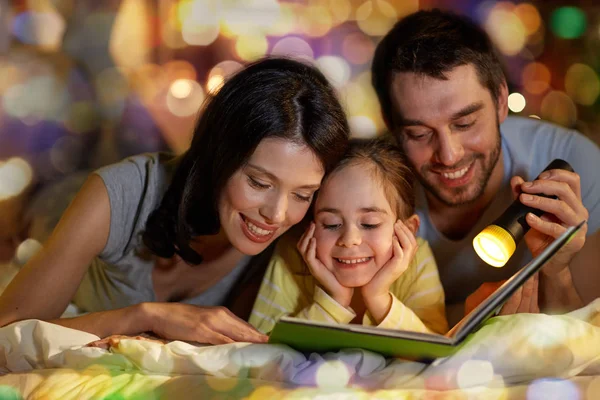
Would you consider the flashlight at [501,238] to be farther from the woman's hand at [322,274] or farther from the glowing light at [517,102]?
the glowing light at [517,102]

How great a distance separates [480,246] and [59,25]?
66.3 inches

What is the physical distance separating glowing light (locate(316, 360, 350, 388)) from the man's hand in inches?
19.0

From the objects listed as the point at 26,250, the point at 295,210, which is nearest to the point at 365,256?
the point at 295,210

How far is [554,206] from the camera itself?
1217 mm

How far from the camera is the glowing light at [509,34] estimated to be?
7.39 feet

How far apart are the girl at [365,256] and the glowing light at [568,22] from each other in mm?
1146

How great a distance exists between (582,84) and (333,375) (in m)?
1.67

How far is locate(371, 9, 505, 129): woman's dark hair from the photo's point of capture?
140 centimetres

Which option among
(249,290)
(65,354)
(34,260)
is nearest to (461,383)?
(65,354)

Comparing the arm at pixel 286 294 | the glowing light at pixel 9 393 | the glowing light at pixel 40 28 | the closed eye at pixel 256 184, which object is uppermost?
the glowing light at pixel 40 28

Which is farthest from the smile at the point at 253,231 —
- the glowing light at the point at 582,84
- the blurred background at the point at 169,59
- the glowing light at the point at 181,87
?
the glowing light at the point at 582,84

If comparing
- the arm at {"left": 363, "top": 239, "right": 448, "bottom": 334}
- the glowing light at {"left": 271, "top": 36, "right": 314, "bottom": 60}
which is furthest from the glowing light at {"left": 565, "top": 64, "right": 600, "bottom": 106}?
the arm at {"left": 363, "top": 239, "right": 448, "bottom": 334}

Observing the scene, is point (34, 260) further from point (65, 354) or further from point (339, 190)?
point (339, 190)

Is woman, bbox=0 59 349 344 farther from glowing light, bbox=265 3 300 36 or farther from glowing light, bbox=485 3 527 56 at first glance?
glowing light, bbox=485 3 527 56
